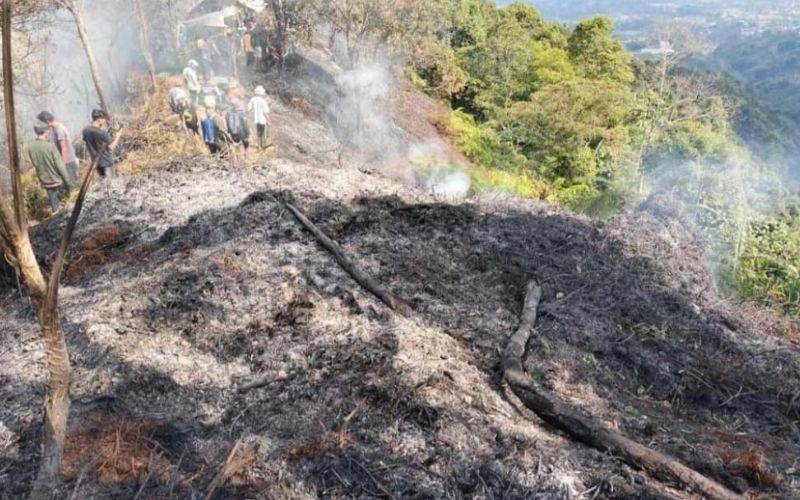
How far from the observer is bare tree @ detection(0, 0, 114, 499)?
67.9 inches

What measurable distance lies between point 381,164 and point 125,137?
22.5 ft

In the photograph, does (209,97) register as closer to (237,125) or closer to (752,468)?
(237,125)

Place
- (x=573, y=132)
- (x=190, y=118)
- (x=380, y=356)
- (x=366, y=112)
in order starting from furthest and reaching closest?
(x=573, y=132) → (x=366, y=112) → (x=190, y=118) → (x=380, y=356)

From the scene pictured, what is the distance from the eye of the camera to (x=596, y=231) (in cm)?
632

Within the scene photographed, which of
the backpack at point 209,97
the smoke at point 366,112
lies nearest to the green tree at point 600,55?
the smoke at point 366,112

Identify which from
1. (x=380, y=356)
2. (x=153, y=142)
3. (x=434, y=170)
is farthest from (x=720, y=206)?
(x=153, y=142)

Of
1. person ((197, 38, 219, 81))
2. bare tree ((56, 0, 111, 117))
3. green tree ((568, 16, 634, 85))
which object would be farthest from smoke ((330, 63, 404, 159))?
green tree ((568, 16, 634, 85))

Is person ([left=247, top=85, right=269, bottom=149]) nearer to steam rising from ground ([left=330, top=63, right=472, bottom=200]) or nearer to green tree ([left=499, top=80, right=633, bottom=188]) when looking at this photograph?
steam rising from ground ([left=330, top=63, right=472, bottom=200])

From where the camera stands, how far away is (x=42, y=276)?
6.93 feet

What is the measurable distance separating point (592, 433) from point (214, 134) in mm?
7685

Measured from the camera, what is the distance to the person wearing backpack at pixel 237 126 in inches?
343

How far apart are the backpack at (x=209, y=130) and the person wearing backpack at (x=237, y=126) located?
228 mm

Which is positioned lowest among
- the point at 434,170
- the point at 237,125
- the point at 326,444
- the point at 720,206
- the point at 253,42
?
the point at 434,170

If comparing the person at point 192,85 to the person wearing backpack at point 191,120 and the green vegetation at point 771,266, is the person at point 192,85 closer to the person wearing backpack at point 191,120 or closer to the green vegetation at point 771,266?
the person wearing backpack at point 191,120
